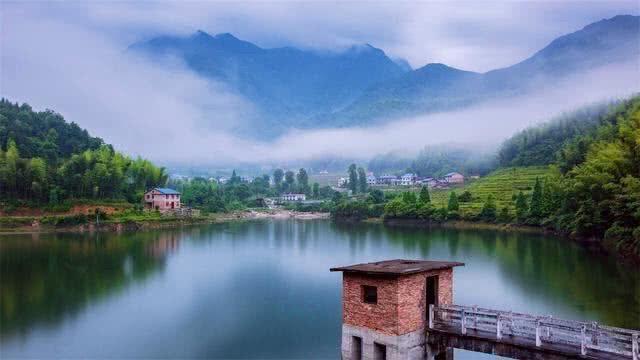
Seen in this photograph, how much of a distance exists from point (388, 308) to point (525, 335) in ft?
12.7

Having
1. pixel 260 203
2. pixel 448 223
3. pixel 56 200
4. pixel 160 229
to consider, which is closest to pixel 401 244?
pixel 448 223

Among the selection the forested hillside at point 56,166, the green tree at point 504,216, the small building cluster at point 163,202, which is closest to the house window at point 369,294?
the green tree at point 504,216

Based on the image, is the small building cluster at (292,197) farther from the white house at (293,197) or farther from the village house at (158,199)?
the village house at (158,199)

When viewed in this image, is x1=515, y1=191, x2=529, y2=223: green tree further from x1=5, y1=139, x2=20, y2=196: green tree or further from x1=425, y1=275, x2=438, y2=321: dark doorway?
x1=5, y1=139, x2=20, y2=196: green tree

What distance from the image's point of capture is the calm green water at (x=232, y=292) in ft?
85.9

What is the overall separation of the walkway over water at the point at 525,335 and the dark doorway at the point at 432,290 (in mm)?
418

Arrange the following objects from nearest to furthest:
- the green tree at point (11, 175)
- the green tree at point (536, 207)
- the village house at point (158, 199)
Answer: the green tree at point (536, 207)
the green tree at point (11, 175)
the village house at point (158, 199)

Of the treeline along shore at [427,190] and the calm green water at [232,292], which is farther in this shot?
the treeline along shore at [427,190]

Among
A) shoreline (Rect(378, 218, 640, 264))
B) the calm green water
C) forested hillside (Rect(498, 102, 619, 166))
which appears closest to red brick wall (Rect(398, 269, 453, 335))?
the calm green water

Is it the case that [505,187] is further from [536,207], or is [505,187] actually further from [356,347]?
[356,347]

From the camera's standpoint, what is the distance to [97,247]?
210 feet

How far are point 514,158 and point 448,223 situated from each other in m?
58.5

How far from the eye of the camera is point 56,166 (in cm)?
10138

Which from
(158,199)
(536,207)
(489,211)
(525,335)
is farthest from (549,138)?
(525,335)
